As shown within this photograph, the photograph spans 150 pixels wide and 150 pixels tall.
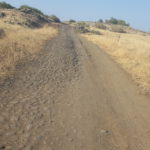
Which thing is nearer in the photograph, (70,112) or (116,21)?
(70,112)

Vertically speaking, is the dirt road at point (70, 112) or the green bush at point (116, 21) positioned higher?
the dirt road at point (70, 112)

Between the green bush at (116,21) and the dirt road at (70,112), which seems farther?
the green bush at (116,21)

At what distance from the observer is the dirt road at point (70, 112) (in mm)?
5367

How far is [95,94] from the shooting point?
872 centimetres

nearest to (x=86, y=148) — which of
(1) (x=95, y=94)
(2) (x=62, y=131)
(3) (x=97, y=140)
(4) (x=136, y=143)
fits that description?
(3) (x=97, y=140)

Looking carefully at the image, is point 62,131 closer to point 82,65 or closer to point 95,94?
point 95,94

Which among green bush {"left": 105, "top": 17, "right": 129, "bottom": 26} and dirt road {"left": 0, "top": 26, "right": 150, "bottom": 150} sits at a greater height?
dirt road {"left": 0, "top": 26, "right": 150, "bottom": 150}

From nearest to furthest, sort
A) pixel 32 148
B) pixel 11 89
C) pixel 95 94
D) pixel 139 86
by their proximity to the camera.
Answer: pixel 32 148
pixel 11 89
pixel 95 94
pixel 139 86

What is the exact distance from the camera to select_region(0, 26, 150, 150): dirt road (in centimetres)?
537

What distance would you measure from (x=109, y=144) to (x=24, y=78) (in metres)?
5.08

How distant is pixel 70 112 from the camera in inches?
271

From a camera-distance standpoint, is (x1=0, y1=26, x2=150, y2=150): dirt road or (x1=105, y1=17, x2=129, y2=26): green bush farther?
(x1=105, y1=17, x2=129, y2=26): green bush

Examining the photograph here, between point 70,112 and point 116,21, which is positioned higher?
point 70,112

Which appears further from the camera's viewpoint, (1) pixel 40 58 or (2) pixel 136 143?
(1) pixel 40 58
